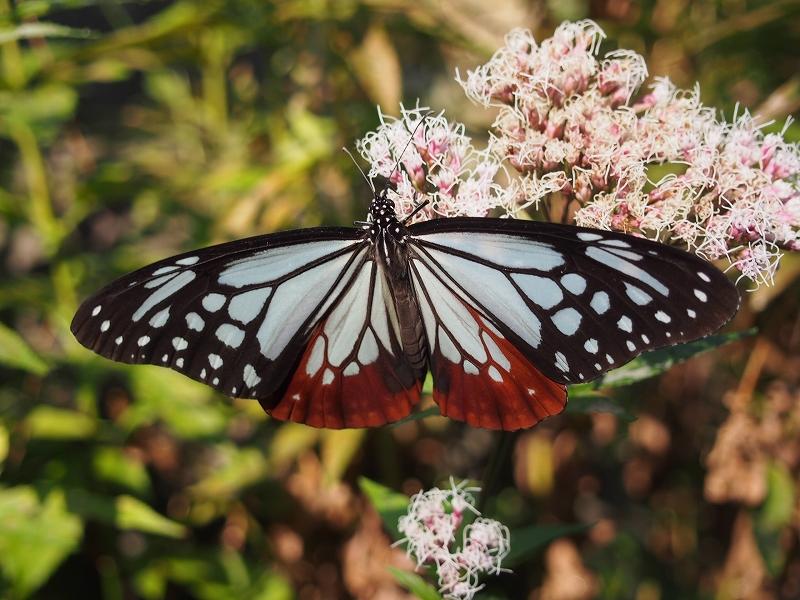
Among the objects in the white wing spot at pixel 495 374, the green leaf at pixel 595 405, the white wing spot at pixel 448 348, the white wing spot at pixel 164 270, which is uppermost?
the white wing spot at pixel 164 270

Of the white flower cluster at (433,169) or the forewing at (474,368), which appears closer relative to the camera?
the forewing at (474,368)

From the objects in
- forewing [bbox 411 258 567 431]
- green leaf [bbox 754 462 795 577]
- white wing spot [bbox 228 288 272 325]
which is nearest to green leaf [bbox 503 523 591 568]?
forewing [bbox 411 258 567 431]

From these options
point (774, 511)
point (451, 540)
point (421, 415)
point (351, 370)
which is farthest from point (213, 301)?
point (774, 511)

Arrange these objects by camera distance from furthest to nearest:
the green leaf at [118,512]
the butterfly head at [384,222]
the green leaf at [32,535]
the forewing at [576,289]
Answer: the green leaf at [118,512] < the green leaf at [32,535] < the butterfly head at [384,222] < the forewing at [576,289]

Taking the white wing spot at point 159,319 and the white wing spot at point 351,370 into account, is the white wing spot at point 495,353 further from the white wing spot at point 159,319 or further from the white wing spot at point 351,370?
the white wing spot at point 159,319

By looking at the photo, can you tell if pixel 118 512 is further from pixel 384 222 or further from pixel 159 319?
pixel 384 222

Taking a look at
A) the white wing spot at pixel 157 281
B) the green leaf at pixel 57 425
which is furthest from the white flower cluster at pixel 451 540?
the green leaf at pixel 57 425

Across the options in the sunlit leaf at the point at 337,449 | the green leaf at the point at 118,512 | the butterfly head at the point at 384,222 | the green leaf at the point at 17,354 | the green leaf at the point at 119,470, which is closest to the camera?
the butterfly head at the point at 384,222
